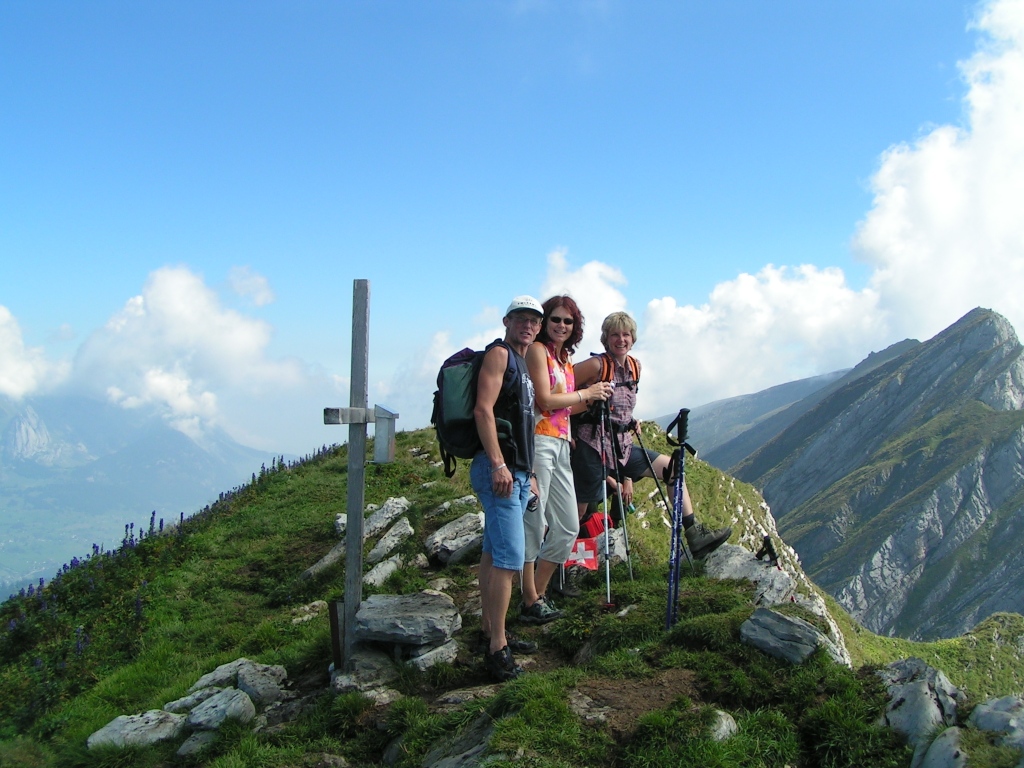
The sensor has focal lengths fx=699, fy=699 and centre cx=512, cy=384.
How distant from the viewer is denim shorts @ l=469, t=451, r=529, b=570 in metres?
6.24

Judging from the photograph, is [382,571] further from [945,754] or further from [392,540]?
[945,754]

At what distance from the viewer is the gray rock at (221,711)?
6598mm

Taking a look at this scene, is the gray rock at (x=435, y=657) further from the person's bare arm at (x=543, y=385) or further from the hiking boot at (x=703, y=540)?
the hiking boot at (x=703, y=540)

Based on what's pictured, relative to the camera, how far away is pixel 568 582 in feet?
29.8

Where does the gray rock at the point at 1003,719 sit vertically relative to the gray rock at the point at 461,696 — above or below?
above

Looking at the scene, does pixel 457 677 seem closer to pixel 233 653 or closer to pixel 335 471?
pixel 233 653

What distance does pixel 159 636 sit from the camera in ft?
34.5

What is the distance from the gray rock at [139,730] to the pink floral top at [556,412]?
179 inches

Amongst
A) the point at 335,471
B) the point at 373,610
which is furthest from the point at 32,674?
the point at 335,471

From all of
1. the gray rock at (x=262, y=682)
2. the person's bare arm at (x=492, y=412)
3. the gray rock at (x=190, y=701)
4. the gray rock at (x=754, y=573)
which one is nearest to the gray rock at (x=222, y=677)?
the gray rock at (x=262, y=682)

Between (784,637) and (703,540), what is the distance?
2605 mm

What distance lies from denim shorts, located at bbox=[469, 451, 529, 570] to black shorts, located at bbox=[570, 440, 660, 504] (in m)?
2.02

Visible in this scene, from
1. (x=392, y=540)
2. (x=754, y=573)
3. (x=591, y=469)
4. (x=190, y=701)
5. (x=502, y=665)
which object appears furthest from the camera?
(x=392, y=540)

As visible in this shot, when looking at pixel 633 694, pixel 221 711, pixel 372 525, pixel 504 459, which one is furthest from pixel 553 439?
pixel 372 525
